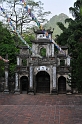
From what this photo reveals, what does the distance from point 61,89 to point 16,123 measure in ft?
53.3

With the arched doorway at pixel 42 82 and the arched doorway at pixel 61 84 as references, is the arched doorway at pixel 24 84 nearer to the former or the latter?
the arched doorway at pixel 42 82

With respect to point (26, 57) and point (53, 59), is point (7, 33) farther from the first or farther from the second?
point (53, 59)

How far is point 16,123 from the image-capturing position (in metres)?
10.2

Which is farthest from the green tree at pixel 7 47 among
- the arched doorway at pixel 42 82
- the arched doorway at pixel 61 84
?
the arched doorway at pixel 61 84

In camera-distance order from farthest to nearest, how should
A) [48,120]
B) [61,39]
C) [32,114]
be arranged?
1. [61,39]
2. [32,114]
3. [48,120]

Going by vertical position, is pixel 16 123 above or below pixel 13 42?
below

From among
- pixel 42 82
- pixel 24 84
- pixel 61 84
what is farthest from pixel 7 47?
pixel 61 84

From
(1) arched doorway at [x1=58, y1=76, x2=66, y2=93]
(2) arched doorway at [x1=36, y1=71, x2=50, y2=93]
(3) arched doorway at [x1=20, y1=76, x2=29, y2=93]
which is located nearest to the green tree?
(3) arched doorway at [x1=20, y1=76, x2=29, y2=93]

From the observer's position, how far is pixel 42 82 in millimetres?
26797

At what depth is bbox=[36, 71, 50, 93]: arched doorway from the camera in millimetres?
26500

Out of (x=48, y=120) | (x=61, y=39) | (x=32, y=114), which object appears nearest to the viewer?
(x=48, y=120)

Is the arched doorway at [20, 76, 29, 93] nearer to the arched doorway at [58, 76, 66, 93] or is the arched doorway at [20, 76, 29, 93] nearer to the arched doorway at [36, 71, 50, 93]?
the arched doorway at [36, 71, 50, 93]

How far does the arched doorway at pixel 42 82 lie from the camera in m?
26.5

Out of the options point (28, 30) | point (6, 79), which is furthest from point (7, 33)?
point (6, 79)
